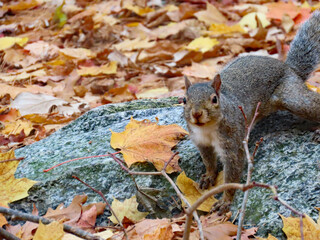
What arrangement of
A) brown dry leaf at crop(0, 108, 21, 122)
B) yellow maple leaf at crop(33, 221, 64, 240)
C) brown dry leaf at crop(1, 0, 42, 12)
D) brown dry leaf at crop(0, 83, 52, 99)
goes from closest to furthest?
yellow maple leaf at crop(33, 221, 64, 240) → brown dry leaf at crop(0, 108, 21, 122) → brown dry leaf at crop(0, 83, 52, 99) → brown dry leaf at crop(1, 0, 42, 12)

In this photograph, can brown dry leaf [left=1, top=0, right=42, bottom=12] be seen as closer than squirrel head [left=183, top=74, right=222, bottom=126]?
No

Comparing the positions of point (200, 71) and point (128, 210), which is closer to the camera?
point (128, 210)

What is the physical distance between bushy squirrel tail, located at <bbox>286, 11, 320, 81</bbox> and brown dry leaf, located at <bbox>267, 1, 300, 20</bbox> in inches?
80.8

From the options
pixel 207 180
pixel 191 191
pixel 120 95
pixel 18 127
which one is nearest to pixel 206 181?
pixel 207 180

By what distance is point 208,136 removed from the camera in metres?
2.35

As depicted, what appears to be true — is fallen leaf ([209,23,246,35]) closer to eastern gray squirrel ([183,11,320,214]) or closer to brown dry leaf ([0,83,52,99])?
eastern gray squirrel ([183,11,320,214])

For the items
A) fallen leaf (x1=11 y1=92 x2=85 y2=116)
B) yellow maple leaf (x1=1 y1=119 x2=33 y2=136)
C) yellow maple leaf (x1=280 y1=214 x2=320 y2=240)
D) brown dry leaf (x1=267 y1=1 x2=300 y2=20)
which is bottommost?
yellow maple leaf (x1=1 y1=119 x2=33 y2=136)

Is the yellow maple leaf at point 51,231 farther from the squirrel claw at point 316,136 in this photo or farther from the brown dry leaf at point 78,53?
the brown dry leaf at point 78,53

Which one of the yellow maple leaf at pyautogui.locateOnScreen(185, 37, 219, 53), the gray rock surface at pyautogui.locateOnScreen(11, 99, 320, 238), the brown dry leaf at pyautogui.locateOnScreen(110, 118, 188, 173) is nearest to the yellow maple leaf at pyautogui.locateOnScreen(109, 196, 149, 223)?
the gray rock surface at pyautogui.locateOnScreen(11, 99, 320, 238)

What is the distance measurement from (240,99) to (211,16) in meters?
2.87

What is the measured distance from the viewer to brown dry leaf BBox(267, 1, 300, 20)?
4.96 metres

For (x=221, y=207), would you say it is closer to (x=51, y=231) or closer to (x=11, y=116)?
(x=51, y=231)

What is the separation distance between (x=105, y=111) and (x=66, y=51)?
1.94 meters

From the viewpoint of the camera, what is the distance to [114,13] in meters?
6.02
